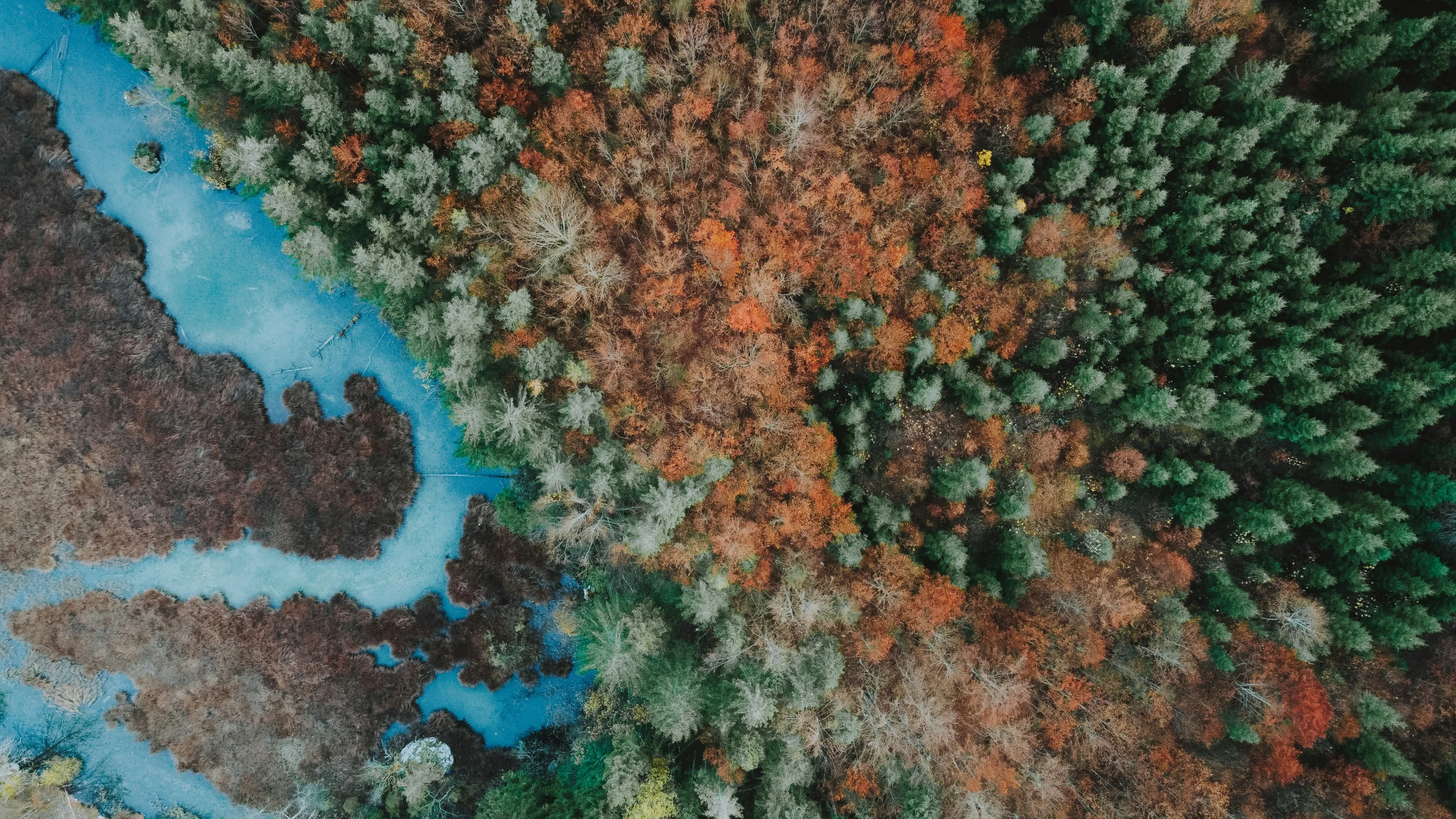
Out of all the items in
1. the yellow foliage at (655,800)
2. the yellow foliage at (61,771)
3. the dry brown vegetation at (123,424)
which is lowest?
the yellow foliage at (655,800)

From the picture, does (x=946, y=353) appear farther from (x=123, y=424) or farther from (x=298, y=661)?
(x=123, y=424)

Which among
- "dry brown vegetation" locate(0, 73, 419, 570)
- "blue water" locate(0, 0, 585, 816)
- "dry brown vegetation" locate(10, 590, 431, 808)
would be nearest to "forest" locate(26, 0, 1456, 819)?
"blue water" locate(0, 0, 585, 816)

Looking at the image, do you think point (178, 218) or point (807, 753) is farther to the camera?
point (178, 218)

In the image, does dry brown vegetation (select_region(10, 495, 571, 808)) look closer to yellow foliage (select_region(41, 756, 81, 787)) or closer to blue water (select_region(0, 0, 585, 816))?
blue water (select_region(0, 0, 585, 816))

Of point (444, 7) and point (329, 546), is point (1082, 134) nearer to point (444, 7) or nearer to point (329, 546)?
point (444, 7)

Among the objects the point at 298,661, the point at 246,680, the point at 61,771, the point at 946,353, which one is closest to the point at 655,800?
the point at 298,661

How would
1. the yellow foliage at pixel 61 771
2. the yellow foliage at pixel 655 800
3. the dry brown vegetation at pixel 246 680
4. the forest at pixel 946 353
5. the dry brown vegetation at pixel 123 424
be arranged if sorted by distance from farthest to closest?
1. the dry brown vegetation at pixel 246 680
2. the yellow foliage at pixel 61 771
3. the dry brown vegetation at pixel 123 424
4. the forest at pixel 946 353
5. the yellow foliage at pixel 655 800

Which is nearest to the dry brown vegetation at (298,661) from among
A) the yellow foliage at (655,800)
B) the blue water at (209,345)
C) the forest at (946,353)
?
the blue water at (209,345)

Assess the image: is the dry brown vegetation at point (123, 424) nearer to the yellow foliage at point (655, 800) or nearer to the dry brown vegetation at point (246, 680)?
the dry brown vegetation at point (246, 680)

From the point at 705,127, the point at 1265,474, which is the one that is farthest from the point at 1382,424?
the point at 705,127
